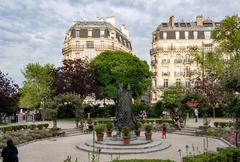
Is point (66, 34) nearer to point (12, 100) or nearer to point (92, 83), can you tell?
point (92, 83)

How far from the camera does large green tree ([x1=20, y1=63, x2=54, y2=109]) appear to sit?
220 ft

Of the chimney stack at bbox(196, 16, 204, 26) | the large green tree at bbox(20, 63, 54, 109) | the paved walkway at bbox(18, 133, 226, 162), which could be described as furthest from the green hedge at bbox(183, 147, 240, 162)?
the chimney stack at bbox(196, 16, 204, 26)

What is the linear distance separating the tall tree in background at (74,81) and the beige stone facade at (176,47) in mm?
26983

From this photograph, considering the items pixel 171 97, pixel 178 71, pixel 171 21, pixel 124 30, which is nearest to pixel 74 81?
pixel 171 97

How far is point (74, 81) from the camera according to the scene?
49594 mm

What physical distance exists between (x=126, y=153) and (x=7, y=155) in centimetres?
903

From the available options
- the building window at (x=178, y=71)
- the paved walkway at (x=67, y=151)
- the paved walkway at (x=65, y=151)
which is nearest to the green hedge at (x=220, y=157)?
the paved walkway at (x=67, y=151)

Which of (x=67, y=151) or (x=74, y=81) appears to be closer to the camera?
(x=67, y=151)

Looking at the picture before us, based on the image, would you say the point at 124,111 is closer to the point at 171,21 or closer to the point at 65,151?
the point at 65,151

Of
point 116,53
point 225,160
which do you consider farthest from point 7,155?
point 116,53

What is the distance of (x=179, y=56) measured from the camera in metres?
76.7

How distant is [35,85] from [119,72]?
1973 centimetres

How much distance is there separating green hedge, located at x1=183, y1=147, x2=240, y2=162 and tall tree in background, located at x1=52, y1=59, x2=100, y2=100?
34427mm

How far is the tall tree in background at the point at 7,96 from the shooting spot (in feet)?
140
